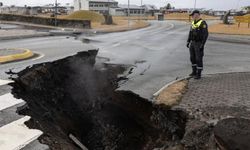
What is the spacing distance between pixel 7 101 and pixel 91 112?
9.11ft

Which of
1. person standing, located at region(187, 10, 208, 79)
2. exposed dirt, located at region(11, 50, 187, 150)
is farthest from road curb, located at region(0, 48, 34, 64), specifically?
person standing, located at region(187, 10, 208, 79)

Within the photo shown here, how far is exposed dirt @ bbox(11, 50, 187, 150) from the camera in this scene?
6.86 meters

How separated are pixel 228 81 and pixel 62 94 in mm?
4620

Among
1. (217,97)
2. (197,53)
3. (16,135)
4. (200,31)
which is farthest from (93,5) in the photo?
(16,135)

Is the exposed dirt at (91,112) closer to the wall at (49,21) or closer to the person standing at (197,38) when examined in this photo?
the person standing at (197,38)

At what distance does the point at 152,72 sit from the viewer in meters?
11.2

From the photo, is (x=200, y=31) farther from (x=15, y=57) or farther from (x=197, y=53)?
(x=15, y=57)

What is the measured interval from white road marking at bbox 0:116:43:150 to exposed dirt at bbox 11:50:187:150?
0.17 m

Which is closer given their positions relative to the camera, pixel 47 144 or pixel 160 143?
pixel 47 144

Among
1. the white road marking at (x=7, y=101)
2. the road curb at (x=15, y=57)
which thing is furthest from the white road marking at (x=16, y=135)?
the road curb at (x=15, y=57)

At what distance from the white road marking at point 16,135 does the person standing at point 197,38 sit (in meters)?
5.37

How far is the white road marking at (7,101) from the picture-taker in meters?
7.05

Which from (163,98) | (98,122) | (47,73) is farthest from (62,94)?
(163,98)

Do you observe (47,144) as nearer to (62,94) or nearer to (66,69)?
(62,94)
